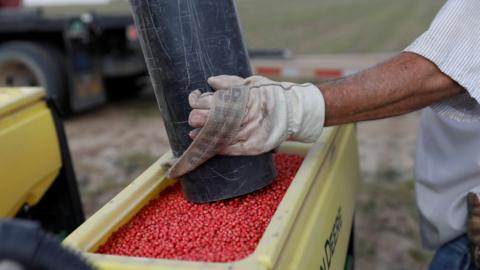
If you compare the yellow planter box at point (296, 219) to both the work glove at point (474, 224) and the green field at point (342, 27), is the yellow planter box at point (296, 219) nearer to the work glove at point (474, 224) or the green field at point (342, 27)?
the work glove at point (474, 224)

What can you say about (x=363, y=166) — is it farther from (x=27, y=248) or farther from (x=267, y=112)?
(x=27, y=248)

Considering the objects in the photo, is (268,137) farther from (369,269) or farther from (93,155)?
(93,155)

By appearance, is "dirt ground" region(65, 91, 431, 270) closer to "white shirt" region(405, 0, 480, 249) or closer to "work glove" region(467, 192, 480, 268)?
"white shirt" region(405, 0, 480, 249)

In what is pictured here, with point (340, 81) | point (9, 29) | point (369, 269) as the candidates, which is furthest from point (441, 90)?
point (9, 29)

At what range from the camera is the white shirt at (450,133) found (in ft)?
4.50

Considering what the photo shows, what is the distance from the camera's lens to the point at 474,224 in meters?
1.72

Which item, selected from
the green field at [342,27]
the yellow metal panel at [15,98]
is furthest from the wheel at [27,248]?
the green field at [342,27]

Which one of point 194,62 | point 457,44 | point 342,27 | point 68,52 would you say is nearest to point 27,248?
point 194,62

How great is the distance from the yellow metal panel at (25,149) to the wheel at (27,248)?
1086 millimetres

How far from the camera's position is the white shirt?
1.37m

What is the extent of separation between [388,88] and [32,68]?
5.41m

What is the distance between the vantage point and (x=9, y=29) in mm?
6211

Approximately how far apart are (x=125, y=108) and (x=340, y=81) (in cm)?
608

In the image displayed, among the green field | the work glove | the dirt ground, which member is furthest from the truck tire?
the green field
